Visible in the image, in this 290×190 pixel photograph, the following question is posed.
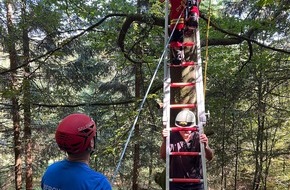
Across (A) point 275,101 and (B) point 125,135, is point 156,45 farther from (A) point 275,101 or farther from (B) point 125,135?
(A) point 275,101

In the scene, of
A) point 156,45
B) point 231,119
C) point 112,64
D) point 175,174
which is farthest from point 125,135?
point 112,64

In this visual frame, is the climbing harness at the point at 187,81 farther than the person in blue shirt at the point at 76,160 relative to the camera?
Yes

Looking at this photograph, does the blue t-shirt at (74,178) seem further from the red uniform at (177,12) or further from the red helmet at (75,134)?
the red uniform at (177,12)

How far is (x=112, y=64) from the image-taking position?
13.2 meters

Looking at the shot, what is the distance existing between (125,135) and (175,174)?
7.04 feet

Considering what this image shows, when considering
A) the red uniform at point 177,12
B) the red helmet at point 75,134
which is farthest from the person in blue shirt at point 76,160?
the red uniform at point 177,12

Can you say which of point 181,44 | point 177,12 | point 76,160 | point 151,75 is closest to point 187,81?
point 181,44

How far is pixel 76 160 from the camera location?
151 cm

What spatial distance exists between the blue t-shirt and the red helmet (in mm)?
81

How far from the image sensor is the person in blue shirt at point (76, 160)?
1.41 metres

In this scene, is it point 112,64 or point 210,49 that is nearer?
point 210,49

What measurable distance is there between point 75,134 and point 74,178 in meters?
0.20

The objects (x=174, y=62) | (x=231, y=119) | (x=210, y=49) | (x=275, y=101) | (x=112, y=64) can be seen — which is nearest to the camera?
(x=174, y=62)

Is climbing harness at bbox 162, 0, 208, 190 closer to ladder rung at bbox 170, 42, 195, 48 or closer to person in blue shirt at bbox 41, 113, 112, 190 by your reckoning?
ladder rung at bbox 170, 42, 195, 48
